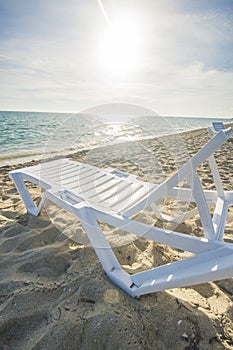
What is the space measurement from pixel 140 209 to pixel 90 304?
70cm

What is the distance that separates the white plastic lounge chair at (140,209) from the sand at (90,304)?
17 centimetres

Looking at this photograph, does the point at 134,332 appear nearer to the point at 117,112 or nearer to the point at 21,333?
the point at 21,333

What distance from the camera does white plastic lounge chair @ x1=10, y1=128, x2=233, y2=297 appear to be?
1.22m

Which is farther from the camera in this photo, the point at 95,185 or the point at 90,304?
the point at 95,185

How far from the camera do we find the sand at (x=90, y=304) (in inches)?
50.6

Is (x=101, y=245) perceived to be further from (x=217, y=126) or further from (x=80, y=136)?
(x=80, y=136)

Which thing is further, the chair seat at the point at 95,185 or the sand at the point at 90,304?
the chair seat at the point at 95,185

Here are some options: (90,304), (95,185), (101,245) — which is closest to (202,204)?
(101,245)

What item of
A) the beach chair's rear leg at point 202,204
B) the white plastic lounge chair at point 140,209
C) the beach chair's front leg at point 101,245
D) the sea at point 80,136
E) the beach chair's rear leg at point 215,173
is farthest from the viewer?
the sea at point 80,136

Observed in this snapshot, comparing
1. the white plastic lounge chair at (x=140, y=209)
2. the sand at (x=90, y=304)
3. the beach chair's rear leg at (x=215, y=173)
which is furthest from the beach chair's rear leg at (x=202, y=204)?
the beach chair's rear leg at (x=215, y=173)

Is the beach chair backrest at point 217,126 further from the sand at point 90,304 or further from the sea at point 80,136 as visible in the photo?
the sand at point 90,304

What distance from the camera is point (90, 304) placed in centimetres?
146

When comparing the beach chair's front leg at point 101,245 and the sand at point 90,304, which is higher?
the beach chair's front leg at point 101,245

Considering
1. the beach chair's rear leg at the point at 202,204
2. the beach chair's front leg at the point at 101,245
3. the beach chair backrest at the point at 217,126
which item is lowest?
the beach chair's front leg at the point at 101,245
